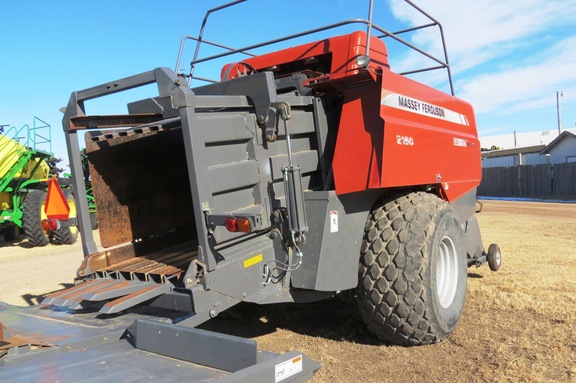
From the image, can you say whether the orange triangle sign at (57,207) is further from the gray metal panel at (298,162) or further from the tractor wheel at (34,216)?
the tractor wheel at (34,216)

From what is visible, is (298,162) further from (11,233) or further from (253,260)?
(11,233)

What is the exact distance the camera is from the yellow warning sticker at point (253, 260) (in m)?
3.26

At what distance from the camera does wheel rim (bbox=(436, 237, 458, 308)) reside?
14.0 feet

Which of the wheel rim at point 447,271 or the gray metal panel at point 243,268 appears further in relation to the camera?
the wheel rim at point 447,271

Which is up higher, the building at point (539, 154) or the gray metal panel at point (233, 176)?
the gray metal panel at point (233, 176)

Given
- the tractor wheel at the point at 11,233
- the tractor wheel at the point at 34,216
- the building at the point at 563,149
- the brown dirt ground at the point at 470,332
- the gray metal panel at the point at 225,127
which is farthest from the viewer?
the building at the point at 563,149

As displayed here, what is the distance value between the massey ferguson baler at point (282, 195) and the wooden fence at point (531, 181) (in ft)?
72.3

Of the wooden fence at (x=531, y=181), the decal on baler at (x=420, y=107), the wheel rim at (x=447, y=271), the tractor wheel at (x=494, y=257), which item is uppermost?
the decal on baler at (x=420, y=107)

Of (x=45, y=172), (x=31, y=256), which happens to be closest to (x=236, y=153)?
(x=31, y=256)

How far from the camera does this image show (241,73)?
5.05 m

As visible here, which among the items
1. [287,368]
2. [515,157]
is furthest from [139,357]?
[515,157]

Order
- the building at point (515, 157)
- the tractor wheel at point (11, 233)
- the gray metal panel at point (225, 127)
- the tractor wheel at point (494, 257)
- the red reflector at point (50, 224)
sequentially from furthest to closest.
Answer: the building at point (515, 157)
the tractor wheel at point (11, 233)
the tractor wheel at point (494, 257)
the red reflector at point (50, 224)
the gray metal panel at point (225, 127)

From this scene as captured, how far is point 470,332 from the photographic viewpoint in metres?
4.20

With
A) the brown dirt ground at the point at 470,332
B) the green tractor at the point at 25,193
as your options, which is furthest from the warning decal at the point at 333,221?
the green tractor at the point at 25,193
